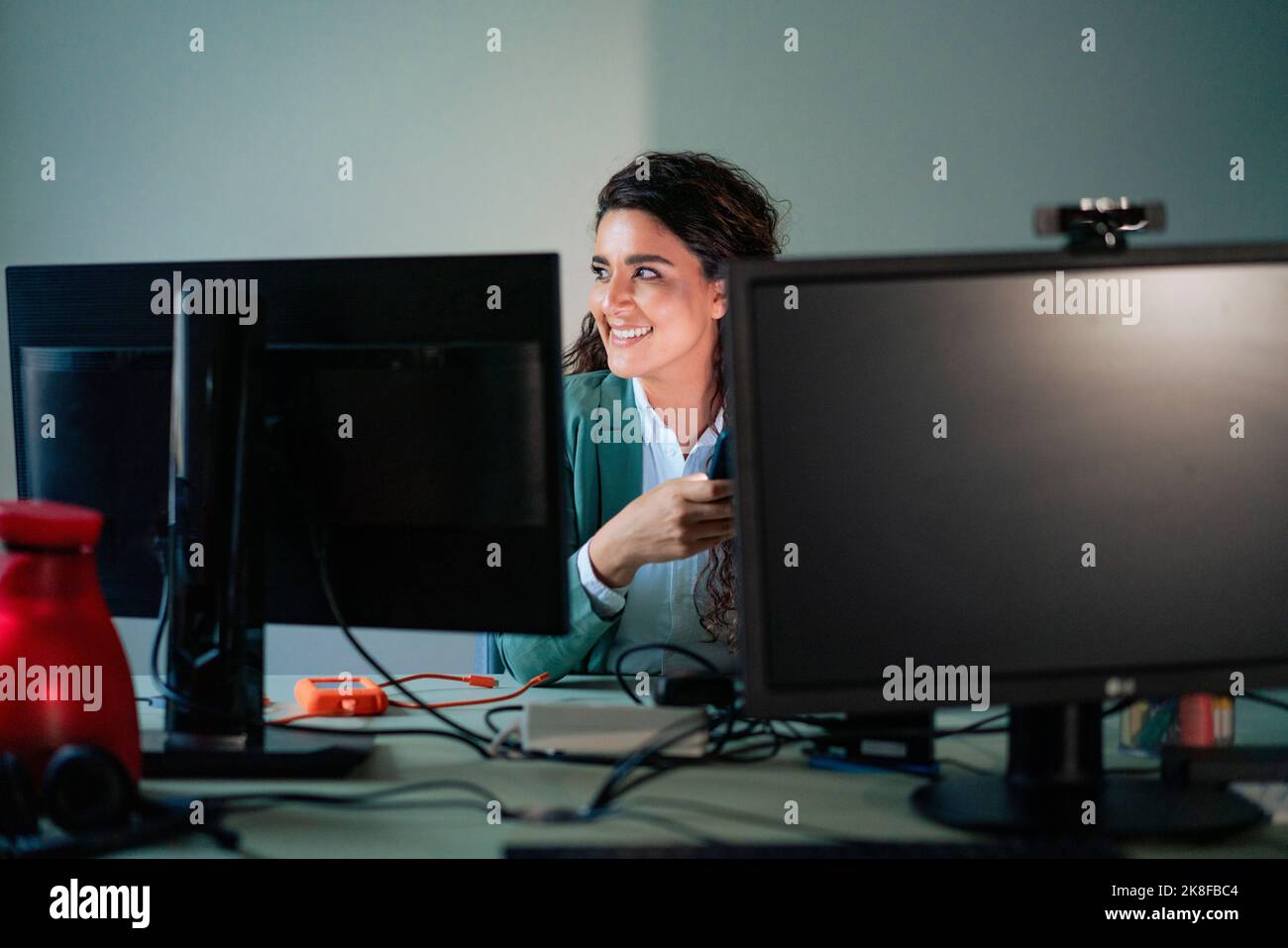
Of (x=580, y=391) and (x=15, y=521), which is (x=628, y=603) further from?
(x=15, y=521)

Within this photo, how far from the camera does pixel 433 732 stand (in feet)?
3.65

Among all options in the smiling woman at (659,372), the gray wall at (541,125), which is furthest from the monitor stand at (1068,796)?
the gray wall at (541,125)

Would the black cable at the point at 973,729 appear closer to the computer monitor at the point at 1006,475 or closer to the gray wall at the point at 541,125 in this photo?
the computer monitor at the point at 1006,475

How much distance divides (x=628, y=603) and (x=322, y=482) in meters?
0.75

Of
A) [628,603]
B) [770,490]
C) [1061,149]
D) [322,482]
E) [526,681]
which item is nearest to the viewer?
[770,490]

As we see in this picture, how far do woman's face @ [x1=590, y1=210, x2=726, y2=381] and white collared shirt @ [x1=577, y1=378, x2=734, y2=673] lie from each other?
55 millimetres

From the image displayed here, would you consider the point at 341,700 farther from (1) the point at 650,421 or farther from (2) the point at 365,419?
(1) the point at 650,421

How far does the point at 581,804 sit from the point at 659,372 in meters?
1.18

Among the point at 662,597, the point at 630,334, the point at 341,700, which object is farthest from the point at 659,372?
the point at 341,700

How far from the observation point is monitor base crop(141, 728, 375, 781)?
949 mm

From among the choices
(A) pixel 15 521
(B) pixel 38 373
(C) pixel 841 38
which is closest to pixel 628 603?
(B) pixel 38 373

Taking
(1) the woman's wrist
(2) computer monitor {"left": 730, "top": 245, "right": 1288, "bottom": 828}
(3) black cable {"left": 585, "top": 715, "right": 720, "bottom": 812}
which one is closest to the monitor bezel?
(2) computer monitor {"left": 730, "top": 245, "right": 1288, "bottom": 828}

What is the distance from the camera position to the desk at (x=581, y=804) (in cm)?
77

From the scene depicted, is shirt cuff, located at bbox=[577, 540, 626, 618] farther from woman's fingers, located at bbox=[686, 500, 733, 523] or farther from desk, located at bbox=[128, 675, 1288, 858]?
desk, located at bbox=[128, 675, 1288, 858]
